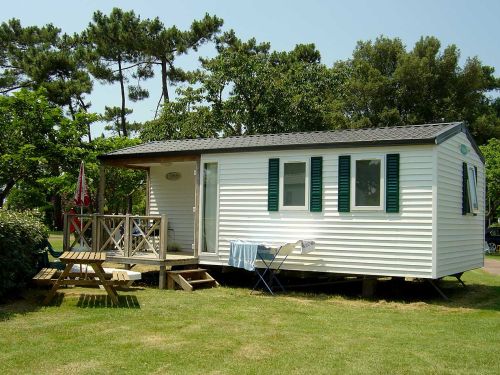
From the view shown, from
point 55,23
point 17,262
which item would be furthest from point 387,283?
point 55,23

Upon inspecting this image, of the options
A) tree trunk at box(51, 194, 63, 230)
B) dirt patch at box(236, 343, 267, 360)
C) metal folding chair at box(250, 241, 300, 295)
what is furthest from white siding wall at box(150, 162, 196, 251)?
tree trunk at box(51, 194, 63, 230)

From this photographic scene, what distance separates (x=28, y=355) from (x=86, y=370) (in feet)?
2.76

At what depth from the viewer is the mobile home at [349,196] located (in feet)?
31.8

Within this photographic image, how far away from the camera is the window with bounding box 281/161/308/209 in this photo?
1069cm

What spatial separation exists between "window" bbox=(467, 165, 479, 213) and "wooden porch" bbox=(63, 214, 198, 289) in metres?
5.50

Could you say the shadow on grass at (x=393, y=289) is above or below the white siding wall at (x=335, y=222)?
below

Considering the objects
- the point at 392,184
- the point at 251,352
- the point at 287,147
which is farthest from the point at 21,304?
the point at 392,184

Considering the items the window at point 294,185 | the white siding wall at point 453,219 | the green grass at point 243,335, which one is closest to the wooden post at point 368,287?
the green grass at point 243,335

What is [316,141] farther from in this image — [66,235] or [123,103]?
[123,103]

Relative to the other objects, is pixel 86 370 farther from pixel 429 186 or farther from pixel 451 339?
pixel 429 186

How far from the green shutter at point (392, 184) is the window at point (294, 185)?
4.93 feet

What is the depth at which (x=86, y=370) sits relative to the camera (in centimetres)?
523

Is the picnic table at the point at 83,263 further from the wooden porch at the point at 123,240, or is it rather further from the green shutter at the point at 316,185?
the green shutter at the point at 316,185

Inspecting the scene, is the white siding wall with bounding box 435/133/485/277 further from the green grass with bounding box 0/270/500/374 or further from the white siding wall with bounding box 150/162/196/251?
the white siding wall with bounding box 150/162/196/251
